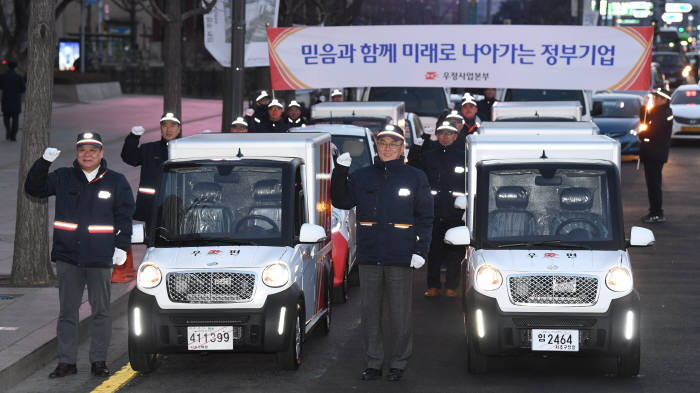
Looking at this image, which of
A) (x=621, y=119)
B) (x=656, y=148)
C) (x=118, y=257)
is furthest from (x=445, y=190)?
(x=621, y=119)

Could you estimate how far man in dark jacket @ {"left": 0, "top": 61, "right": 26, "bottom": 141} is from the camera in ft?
93.2

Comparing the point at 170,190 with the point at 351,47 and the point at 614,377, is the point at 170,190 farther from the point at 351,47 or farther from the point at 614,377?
the point at 351,47

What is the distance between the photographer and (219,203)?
1016 cm

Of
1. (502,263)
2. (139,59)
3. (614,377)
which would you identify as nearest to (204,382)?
(502,263)

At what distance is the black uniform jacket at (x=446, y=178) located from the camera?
13172mm

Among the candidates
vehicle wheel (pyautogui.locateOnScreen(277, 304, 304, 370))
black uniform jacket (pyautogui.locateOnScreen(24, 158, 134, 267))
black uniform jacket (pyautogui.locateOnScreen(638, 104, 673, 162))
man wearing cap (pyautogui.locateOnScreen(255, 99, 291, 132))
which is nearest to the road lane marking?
black uniform jacket (pyautogui.locateOnScreen(24, 158, 134, 267))

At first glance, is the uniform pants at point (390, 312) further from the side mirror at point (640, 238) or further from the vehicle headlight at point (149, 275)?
the side mirror at point (640, 238)

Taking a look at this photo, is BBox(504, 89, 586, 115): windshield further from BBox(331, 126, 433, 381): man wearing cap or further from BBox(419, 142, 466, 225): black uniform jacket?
BBox(331, 126, 433, 381): man wearing cap

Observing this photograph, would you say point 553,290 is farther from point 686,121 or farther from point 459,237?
point 686,121

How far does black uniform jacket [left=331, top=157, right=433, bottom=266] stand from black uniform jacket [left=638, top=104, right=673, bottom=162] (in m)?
10.7

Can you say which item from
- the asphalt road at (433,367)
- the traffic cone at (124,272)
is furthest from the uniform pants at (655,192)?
the traffic cone at (124,272)

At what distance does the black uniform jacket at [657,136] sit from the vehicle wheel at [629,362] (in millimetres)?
10475

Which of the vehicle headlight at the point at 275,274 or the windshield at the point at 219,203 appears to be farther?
the windshield at the point at 219,203

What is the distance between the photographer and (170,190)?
1016cm
